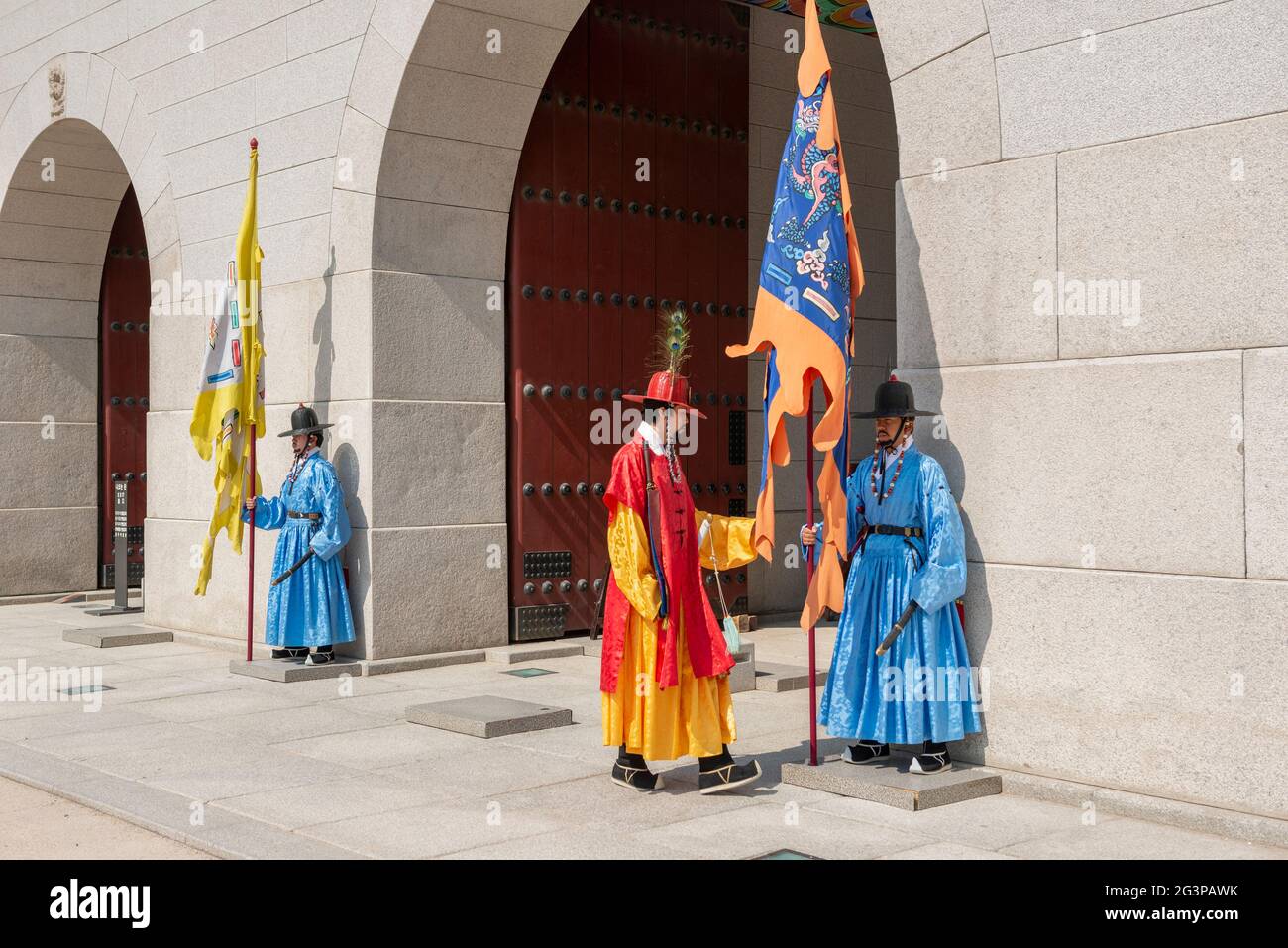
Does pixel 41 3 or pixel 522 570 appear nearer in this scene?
pixel 522 570

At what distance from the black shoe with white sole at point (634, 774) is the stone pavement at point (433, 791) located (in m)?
0.06

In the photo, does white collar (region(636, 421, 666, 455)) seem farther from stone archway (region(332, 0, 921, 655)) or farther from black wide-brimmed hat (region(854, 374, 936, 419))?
stone archway (region(332, 0, 921, 655))

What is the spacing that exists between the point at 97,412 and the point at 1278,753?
1199 centimetres

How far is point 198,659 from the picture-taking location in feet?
31.8

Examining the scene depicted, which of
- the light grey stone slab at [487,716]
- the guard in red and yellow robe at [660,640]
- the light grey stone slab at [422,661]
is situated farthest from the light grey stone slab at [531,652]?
the guard in red and yellow robe at [660,640]

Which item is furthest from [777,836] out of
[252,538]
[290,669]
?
[252,538]

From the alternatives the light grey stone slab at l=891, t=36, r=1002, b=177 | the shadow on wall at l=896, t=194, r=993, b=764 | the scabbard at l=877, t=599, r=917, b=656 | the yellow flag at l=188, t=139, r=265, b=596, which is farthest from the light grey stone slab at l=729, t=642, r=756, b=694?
the yellow flag at l=188, t=139, r=265, b=596

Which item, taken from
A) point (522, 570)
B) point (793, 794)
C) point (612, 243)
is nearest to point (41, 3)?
point (612, 243)

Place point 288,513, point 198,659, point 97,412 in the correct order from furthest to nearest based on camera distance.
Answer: point 97,412
point 198,659
point 288,513

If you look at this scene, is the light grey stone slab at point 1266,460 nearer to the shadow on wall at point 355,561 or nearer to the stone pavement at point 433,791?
the stone pavement at point 433,791

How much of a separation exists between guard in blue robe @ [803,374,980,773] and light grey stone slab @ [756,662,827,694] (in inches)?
88.6

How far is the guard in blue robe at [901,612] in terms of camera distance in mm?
5660

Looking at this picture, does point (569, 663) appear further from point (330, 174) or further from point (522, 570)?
point (330, 174)

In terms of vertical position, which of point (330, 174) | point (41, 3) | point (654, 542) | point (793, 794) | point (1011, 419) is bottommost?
point (793, 794)
